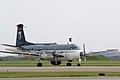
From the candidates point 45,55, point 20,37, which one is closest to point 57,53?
point 45,55

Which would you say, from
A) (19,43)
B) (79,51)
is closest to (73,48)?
(79,51)

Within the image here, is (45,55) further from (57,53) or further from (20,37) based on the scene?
(20,37)

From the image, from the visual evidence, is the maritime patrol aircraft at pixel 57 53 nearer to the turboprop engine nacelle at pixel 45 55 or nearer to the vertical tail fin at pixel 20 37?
the turboprop engine nacelle at pixel 45 55

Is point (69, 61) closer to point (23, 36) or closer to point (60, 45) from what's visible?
point (60, 45)

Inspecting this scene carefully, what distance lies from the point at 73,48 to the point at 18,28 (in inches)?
889

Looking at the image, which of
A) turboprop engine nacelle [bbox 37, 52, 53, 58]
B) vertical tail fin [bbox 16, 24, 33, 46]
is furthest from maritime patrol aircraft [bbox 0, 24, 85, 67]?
vertical tail fin [bbox 16, 24, 33, 46]

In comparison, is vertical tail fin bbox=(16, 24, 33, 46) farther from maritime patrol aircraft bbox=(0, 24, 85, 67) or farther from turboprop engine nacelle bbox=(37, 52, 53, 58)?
turboprop engine nacelle bbox=(37, 52, 53, 58)

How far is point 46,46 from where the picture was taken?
71125 mm

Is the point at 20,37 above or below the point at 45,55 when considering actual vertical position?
above

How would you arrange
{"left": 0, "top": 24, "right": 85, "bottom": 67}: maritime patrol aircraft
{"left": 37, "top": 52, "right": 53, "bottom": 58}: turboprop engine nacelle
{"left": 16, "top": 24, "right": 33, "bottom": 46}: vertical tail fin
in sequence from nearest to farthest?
{"left": 0, "top": 24, "right": 85, "bottom": 67}: maritime patrol aircraft
{"left": 37, "top": 52, "right": 53, "bottom": 58}: turboprop engine nacelle
{"left": 16, "top": 24, "right": 33, "bottom": 46}: vertical tail fin

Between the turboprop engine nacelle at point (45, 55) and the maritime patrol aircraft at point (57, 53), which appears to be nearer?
the maritime patrol aircraft at point (57, 53)

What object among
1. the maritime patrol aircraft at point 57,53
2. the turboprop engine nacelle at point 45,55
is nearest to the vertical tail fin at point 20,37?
the maritime patrol aircraft at point 57,53

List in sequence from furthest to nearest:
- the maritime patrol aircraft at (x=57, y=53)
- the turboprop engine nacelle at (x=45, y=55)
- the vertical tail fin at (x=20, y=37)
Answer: the vertical tail fin at (x=20, y=37) → the turboprop engine nacelle at (x=45, y=55) → the maritime patrol aircraft at (x=57, y=53)

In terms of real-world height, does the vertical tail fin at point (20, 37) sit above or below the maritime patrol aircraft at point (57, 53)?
above
